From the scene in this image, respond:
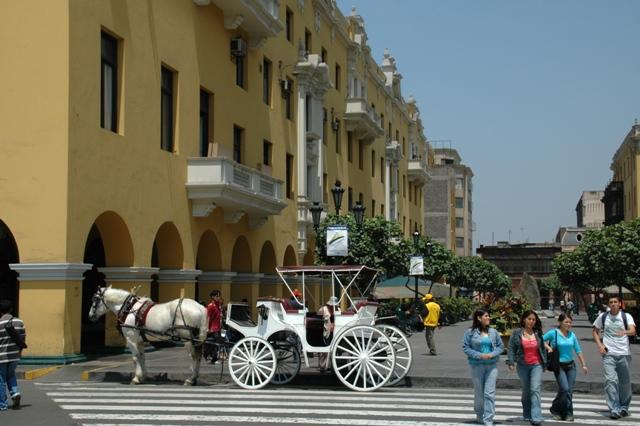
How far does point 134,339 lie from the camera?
17.2 meters

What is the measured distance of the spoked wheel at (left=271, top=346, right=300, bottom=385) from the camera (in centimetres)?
1680

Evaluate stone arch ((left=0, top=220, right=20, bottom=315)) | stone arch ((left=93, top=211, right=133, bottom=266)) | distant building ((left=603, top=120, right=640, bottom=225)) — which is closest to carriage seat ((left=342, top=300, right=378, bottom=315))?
stone arch ((left=93, top=211, right=133, bottom=266))

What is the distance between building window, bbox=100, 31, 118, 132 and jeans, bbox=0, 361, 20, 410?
944 cm

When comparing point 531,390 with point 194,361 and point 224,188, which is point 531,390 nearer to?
point 194,361

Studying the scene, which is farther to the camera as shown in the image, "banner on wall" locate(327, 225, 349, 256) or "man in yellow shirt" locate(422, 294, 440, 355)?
"man in yellow shirt" locate(422, 294, 440, 355)

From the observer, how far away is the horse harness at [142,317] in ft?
56.2

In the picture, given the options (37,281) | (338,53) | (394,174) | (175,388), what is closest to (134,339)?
(175,388)

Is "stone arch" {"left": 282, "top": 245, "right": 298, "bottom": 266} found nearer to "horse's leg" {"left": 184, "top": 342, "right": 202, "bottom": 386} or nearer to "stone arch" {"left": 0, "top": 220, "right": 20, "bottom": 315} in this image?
"stone arch" {"left": 0, "top": 220, "right": 20, "bottom": 315}

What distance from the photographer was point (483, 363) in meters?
12.0

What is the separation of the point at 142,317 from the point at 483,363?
7679 millimetres

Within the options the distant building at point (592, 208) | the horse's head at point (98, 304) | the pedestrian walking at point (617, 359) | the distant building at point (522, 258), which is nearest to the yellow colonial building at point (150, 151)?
the horse's head at point (98, 304)

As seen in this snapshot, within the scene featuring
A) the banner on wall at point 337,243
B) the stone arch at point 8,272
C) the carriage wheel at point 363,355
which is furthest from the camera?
the stone arch at point 8,272

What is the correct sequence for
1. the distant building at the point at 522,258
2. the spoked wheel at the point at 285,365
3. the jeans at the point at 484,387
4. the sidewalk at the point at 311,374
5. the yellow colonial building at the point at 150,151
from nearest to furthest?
the jeans at the point at 484,387 → the spoked wheel at the point at 285,365 → the sidewalk at the point at 311,374 → the yellow colonial building at the point at 150,151 → the distant building at the point at 522,258

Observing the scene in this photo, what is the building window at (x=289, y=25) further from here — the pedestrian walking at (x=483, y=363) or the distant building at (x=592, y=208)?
the distant building at (x=592, y=208)
